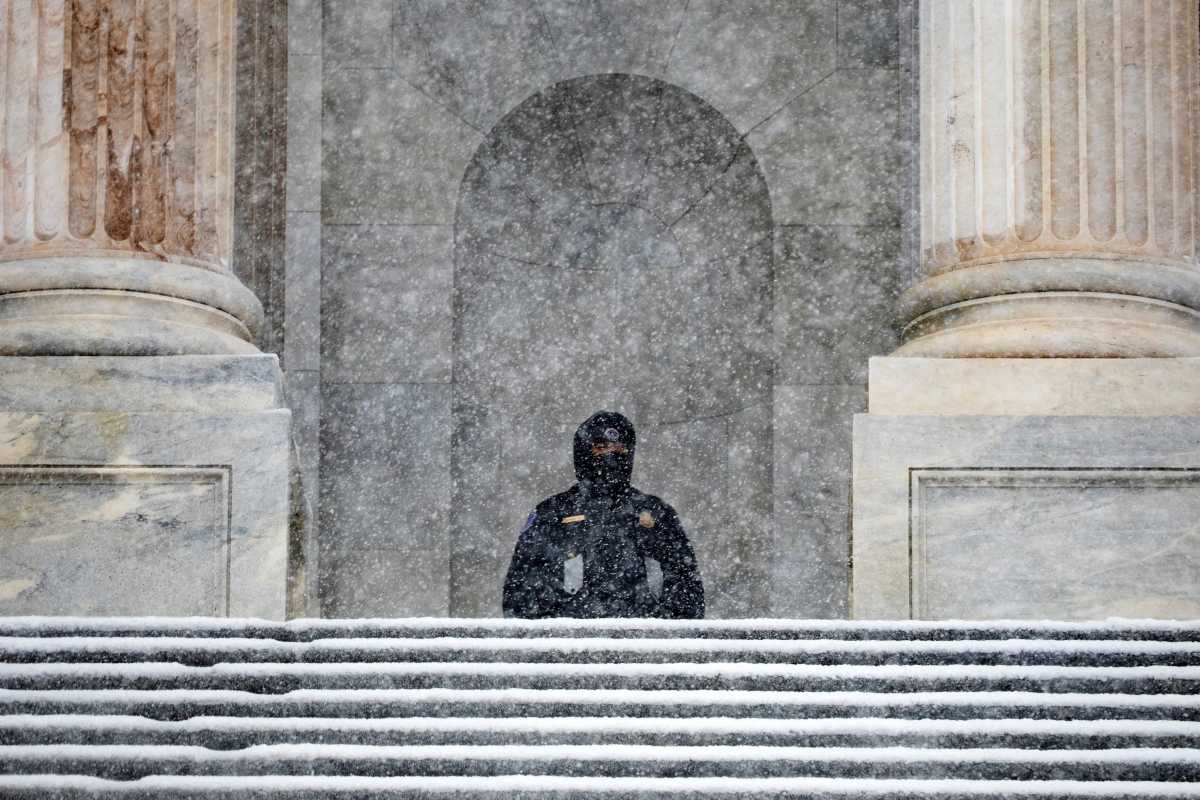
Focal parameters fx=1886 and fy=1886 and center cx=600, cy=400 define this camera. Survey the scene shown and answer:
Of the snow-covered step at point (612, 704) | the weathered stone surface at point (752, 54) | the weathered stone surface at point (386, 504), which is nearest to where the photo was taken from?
the snow-covered step at point (612, 704)

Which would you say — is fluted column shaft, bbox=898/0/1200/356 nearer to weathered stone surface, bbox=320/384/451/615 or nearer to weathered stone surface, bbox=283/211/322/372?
weathered stone surface, bbox=320/384/451/615

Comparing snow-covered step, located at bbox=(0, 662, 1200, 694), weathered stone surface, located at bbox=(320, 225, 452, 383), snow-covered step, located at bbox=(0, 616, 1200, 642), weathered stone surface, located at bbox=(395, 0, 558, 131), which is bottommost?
snow-covered step, located at bbox=(0, 662, 1200, 694)

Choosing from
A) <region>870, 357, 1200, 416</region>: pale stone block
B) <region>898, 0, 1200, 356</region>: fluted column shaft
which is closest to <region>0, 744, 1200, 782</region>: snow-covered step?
<region>870, 357, 1200, 416</region>: pale stone block

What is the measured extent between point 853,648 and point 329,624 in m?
2.39

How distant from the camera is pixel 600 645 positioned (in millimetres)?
8359

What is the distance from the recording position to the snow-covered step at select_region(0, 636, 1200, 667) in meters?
8.32

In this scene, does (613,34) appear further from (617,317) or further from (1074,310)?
(1074,310)

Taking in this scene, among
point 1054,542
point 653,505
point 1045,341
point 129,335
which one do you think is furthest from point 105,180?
point 1054,542

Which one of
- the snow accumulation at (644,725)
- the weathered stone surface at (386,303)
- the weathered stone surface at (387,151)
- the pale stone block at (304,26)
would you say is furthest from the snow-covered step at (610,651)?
the pale stone block at (304,26)

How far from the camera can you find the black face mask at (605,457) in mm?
11156

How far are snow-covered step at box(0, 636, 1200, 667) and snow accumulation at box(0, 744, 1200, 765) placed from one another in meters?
0.77

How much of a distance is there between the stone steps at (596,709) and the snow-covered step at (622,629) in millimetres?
10

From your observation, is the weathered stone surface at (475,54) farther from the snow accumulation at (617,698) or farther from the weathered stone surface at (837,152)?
the snow accumulation at (617,698)

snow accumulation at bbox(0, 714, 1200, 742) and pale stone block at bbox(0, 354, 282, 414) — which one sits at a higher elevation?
pale stone block at bbox(0, 354, 282, 414)
